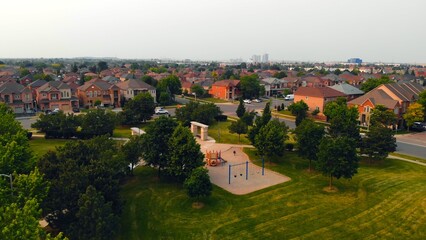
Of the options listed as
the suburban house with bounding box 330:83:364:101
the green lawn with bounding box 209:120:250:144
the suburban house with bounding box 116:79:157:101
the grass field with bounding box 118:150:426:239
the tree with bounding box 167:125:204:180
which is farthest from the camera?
the suburban house with bounding box 116:79:157:101

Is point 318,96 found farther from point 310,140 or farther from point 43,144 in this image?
point 43,144

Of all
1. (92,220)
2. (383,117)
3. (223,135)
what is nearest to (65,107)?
(223,135)

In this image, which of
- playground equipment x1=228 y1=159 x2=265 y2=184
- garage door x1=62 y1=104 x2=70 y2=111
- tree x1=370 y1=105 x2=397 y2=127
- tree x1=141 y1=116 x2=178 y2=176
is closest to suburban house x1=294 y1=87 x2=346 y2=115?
tree x1=370 y1=105 x2=397 y2=127

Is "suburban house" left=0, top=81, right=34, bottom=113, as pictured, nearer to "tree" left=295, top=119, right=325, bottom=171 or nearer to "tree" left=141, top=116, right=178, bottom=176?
"tree" left=141, top=116, right=178, bottom=176

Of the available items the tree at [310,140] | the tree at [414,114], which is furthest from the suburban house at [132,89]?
the tree at [414,114]

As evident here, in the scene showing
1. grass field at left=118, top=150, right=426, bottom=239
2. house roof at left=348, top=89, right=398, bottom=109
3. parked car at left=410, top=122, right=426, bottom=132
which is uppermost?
house roof at left=348, top=89, right=398, bottom=109

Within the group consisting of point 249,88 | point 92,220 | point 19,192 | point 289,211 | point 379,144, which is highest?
point 249,88

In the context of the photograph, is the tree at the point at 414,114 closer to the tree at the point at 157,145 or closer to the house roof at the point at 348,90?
the house roof at the point at 348,90
